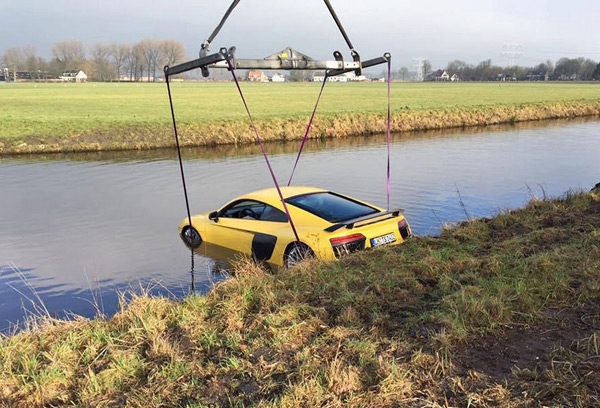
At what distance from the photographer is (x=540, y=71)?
154750 millimetres

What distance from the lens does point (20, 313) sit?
22.6ft

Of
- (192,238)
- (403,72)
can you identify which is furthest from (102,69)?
(192,238)

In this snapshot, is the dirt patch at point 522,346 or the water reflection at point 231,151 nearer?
the dirt patch at point 522,346

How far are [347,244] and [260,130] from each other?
859 inches

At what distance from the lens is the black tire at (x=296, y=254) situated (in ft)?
24.1

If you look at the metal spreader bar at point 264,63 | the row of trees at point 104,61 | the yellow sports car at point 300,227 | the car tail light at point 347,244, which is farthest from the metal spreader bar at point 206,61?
the row of trees at point 104,61

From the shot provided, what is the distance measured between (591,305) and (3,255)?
941 cm

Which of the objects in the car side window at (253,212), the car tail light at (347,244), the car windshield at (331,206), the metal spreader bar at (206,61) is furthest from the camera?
the car side window at (253,212)

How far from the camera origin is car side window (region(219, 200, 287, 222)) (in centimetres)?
816

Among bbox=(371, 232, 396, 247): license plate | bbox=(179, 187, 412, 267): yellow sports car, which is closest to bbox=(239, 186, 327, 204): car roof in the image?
bbox=(179, 187, 412, 267): yellow sports car

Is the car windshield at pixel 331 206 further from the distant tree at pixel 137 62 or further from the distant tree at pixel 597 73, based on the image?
the distant tree at pixel 137 62

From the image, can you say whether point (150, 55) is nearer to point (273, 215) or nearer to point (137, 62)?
point (137, 62)

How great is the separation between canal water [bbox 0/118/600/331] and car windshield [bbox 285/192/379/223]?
1855 millimetres

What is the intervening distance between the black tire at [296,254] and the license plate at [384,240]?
91 cm
